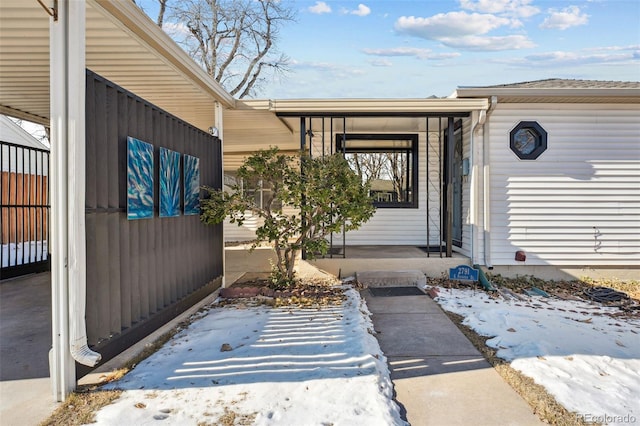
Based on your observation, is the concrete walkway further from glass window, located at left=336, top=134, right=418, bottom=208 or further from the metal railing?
the metal railing

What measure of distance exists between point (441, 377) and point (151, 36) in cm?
367

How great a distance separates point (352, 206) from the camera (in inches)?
193

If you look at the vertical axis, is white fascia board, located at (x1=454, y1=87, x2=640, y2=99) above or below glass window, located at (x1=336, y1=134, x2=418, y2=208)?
above

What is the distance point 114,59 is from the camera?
4.14 metres

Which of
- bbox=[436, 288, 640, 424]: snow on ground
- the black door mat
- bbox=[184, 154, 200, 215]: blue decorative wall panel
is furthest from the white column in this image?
the black door mat

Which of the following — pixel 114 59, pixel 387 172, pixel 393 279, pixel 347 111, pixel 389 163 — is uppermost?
pixel 114 59

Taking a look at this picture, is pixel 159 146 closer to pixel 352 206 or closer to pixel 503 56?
pixel 352 206

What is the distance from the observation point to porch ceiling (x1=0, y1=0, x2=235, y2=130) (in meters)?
3.06

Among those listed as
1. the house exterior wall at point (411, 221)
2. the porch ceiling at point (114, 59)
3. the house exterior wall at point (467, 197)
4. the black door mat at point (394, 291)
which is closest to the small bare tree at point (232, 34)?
the porch ceiling at point (114, 59)

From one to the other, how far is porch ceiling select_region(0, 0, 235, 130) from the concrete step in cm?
327

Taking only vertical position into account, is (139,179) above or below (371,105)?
below

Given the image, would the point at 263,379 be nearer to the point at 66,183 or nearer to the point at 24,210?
the point at 66,183

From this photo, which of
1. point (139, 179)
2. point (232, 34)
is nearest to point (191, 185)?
point (139, 179)

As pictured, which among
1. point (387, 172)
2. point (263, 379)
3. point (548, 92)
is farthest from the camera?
point (387, 172)
